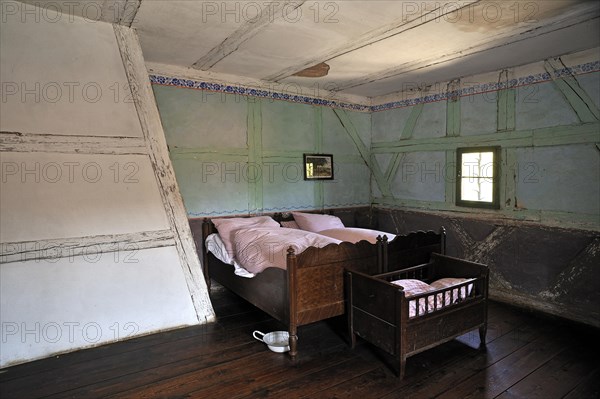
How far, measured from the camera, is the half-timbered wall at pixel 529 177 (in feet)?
12.4

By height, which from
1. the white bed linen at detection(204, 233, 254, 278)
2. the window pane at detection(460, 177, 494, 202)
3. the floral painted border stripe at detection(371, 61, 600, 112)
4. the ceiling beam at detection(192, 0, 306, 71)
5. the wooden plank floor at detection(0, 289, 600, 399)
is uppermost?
the ceiling beam at detection(192, 0, 306, 71)

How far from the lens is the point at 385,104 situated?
19.3ft

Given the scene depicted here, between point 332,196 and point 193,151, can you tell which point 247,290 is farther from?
point 332,196

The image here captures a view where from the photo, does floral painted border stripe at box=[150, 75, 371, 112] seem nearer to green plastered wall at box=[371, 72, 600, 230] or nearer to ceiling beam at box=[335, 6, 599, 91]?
ceiling beam at box=[335, 6, 599, 91]

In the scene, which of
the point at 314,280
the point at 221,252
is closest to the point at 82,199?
the point at 221,252

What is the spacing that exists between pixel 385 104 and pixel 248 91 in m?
2.26

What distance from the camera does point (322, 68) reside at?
4.48 m

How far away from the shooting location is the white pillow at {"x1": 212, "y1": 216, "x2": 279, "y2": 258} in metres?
4.08

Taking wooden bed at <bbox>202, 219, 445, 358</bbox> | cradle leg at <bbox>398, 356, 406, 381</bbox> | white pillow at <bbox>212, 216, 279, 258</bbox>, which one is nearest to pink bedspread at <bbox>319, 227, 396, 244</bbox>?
wooden bed at <bbox>202, 219, 445, 358</bbox>

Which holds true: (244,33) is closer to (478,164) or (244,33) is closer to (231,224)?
(231,224)

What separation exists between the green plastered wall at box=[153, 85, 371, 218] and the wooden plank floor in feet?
5.86

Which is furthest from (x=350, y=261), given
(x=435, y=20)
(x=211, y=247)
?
(x=435, y=20)

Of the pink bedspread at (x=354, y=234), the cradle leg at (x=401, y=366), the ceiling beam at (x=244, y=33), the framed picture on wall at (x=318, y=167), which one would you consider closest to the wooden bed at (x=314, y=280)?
the pink bedspread at (x=354, y=234)

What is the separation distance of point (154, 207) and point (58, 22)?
1.76 meters
